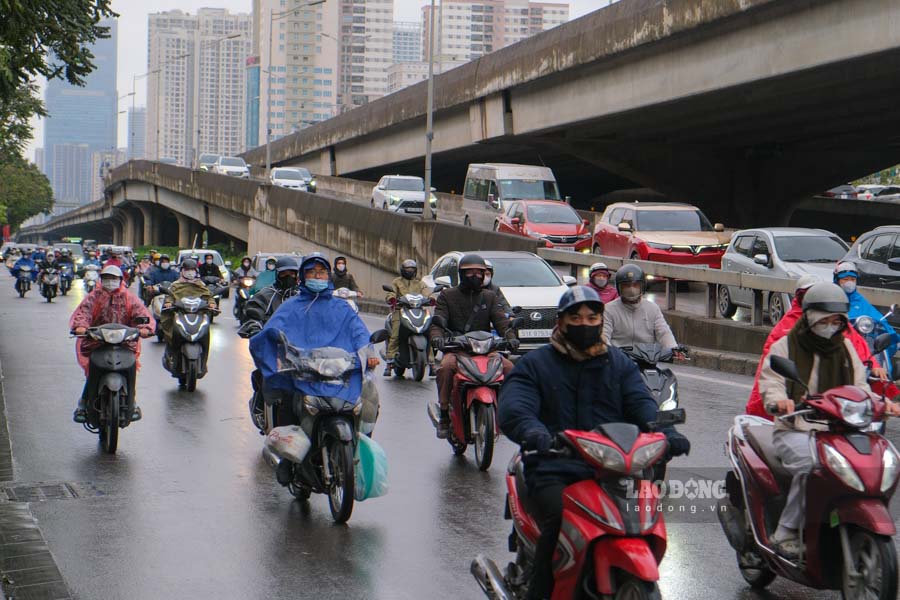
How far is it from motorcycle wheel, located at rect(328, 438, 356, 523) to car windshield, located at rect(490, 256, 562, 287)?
11.0 metres

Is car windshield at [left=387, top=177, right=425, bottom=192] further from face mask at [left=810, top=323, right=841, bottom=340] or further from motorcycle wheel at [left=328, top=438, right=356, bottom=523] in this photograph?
face mask at [left=810, top=323, right=841, bottom=340]

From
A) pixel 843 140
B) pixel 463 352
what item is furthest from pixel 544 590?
pixel 843 140

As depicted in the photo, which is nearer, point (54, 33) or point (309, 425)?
point (309, 425)

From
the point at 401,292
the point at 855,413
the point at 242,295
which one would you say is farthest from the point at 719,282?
the point at 855,413

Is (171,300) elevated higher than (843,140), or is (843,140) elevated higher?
(843,140)

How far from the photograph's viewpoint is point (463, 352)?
34.8 feet

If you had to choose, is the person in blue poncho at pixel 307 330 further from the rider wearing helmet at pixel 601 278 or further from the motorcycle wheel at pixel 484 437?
the rider wearing helmet at pixel 601 278

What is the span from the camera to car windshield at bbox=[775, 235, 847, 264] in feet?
69.9

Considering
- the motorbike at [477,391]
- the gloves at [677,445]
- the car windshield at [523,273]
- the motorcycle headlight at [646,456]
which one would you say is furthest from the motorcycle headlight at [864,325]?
the car windshield at [523,273]

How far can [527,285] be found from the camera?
19281mm

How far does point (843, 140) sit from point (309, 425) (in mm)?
39404

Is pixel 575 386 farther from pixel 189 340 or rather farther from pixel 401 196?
pixel 401 196

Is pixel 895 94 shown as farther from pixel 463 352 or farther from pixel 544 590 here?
pixel 544 590

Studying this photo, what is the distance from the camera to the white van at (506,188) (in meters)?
41.8
